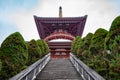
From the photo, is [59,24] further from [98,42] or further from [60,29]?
[98,42]

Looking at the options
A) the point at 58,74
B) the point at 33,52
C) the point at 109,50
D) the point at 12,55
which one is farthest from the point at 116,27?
the point at 33,52

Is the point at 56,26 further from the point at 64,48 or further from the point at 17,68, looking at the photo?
the point at 17,68

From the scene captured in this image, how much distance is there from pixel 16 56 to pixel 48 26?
3516 centimetres

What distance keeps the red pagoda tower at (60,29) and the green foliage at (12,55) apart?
92.8 feet

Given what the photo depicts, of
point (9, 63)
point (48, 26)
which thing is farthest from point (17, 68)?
point (48, 26)

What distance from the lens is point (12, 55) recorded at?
8594mm

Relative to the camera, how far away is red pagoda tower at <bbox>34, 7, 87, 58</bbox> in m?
38.3

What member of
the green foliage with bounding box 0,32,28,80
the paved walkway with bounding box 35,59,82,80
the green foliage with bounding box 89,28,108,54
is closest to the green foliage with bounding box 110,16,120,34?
the green foliage with bounding box 89,28,108,54

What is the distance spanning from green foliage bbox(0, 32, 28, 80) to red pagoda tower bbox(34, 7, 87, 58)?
28291 mm

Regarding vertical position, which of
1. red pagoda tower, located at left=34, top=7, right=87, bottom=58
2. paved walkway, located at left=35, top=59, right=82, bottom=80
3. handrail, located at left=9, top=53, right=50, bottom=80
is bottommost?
paved walkway, located at left=35, top=59, right=82, bottom=80

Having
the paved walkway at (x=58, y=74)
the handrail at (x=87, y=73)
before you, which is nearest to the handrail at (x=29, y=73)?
the paved walkway at (x=58, y=74)

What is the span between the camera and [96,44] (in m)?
8.90

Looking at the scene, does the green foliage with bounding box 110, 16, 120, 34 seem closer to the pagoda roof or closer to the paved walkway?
the paved walkway

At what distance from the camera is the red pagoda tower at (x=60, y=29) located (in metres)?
38.3
